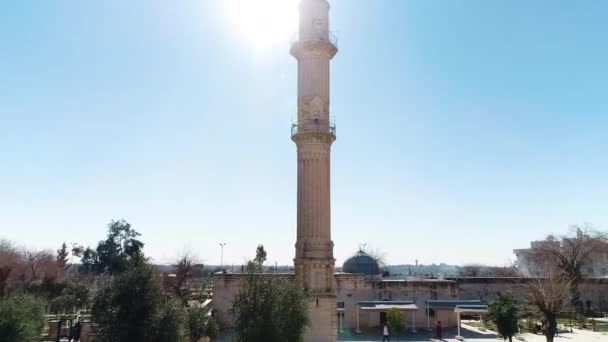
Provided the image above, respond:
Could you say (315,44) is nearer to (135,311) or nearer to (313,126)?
(313,126)

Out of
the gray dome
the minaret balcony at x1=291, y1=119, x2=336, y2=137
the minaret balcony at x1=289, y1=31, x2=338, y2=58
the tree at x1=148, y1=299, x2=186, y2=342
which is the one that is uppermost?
the minaret balcony at x1=289, y1=31, x2=338, y2=58

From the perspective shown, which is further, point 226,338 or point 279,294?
point 226,338

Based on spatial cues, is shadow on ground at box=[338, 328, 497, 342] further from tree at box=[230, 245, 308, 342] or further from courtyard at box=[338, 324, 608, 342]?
tree at box=[230, 245, 308, 342]

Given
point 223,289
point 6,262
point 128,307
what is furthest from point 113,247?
point 128,307

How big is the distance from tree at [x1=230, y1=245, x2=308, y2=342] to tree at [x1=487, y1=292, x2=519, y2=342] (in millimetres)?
10483

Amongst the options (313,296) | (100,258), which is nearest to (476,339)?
(313,296)

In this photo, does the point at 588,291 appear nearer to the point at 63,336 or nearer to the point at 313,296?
the point at 313,296

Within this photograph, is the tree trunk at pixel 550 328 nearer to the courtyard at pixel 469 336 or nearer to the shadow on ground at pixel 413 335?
the courtyard at pixel 469 336

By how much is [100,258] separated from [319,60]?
3926 centimetres

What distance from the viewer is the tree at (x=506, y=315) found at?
22328 mm

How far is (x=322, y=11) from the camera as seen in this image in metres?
26.7

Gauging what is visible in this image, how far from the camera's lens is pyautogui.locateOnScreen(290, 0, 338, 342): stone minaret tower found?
23938 millimetres

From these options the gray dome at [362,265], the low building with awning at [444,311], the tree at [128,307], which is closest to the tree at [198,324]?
the tree at [128,307]

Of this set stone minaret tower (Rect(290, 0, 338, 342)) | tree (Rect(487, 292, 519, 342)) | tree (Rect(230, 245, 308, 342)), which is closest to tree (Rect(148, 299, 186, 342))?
tree (Rect(230, 245, 308, 342))
